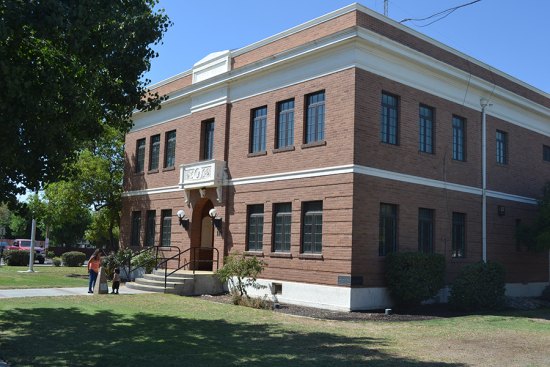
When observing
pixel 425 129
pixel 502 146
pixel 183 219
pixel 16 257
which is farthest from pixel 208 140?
pixel 16 257

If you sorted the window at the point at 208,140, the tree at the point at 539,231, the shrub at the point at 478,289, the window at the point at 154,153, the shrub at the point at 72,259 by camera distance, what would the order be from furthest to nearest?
1. the shrub at the point at 72,259
2. the window at the point at 154,153
3. the window at the point at 208,140
4. the tree at the point at 539,231
5. the shrub at the point at 478,289

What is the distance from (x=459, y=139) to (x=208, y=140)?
10251 millimetres

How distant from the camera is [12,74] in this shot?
9109 mm

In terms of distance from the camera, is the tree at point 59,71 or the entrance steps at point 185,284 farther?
the entrance steps at point 185,284

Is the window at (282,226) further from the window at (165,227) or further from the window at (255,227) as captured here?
the window at (165,227)

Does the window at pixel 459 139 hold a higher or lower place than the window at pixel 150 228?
higher

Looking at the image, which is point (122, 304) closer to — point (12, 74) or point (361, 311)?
point (361, 311)

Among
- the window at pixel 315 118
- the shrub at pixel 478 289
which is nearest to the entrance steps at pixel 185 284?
the window at pixel 315 118

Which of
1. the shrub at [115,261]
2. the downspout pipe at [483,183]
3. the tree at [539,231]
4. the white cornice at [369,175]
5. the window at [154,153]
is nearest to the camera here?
the white cornice at [369,175]

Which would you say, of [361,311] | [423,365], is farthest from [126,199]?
[423,365]

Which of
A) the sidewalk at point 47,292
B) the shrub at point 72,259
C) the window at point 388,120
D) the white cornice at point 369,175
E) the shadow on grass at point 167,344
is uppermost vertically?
the window at point 388,120

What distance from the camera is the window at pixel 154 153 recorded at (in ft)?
90.8

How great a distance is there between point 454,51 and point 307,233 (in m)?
9.44

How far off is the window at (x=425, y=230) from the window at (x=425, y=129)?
2.23 metres
